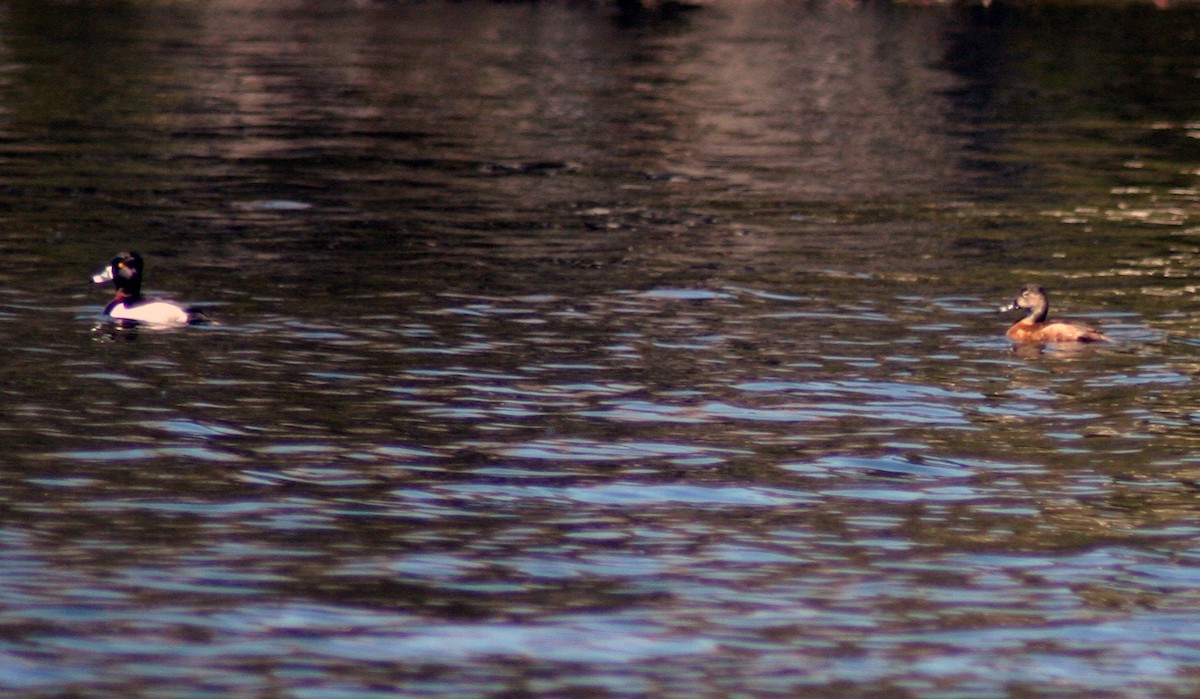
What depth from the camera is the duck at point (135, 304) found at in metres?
19.0

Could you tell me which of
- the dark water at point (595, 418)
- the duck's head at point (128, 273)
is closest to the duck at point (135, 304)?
the duck's head at point (128, 273)

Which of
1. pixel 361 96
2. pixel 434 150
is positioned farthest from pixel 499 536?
pixel 361 96

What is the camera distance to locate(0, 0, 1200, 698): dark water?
10.6 m

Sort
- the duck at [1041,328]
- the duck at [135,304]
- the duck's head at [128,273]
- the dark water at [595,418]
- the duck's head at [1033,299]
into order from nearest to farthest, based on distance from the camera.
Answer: the dark water at [595,418], the duck at [1041,328], the duck's head at [1033,299], the duck at [135,304], the duck's head at [128,273]

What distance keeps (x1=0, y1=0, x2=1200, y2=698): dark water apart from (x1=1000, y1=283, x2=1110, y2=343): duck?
157 mm

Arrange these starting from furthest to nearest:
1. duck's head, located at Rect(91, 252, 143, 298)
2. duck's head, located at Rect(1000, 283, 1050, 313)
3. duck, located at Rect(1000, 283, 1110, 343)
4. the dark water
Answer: duck's head, located at Rect(91, 252, 143, 298), duck's head, located at Rect(1000, 283, 1050, 313), duck, located at Rect(1000, 283, 1110, 343), the dark water

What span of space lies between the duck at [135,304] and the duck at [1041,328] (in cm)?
798

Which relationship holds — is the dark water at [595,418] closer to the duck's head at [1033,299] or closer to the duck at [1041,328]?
the duck at [1041,328]

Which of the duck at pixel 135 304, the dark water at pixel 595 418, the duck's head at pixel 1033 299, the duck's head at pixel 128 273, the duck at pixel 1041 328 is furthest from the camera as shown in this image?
the duck's head at pixel 128 273

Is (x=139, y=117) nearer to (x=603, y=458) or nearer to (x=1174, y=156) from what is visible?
(x=1174, y=156)

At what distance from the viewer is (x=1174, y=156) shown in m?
35.0

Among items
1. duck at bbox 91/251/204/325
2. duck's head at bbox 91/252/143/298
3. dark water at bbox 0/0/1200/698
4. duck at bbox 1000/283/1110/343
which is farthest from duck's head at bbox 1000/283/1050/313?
duck's head at bbox 91/252/143/298

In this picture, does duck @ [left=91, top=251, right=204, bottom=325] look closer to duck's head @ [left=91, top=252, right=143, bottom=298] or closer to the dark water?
duck's head @ [left=91, top=252, right=143, bottom=298]

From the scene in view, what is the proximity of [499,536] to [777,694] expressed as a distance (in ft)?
9.82
